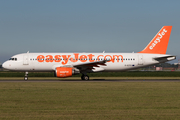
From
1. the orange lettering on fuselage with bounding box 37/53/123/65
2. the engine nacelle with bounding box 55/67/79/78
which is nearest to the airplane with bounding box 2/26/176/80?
the orange lettering on fuselage with bounding box 37/53/123/65

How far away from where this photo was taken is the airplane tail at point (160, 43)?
3650cm

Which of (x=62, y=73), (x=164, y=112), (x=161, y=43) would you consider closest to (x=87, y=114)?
(x=164, y=112)

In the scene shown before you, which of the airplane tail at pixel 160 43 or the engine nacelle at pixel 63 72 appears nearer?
the engine nacelle at pixel 63 72

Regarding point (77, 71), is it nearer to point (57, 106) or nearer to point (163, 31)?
point (163, 31)

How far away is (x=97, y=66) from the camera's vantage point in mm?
33469

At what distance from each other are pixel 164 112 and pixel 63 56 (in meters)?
25.0

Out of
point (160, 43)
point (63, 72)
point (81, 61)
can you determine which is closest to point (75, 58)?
point (81, 61)

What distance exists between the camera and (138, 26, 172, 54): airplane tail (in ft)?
120

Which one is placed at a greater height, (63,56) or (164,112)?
(63,56)

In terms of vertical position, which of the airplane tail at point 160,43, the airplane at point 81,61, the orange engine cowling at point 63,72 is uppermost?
the airplane tail at point 160,43

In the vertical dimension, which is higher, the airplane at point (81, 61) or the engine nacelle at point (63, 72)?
the airplane at point (81, 61)

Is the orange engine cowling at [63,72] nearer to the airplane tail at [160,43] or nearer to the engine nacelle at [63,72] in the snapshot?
the engine nacelle at [63,72]

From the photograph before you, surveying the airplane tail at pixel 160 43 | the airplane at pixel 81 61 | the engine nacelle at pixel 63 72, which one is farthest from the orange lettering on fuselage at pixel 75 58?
the airplane tail at pixel 160 43

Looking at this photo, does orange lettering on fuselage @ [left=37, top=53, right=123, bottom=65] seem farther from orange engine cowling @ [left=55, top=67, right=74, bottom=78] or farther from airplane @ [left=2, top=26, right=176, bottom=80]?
orange engine cowling @ [left=55, top=67, right=74, bottom=78]
